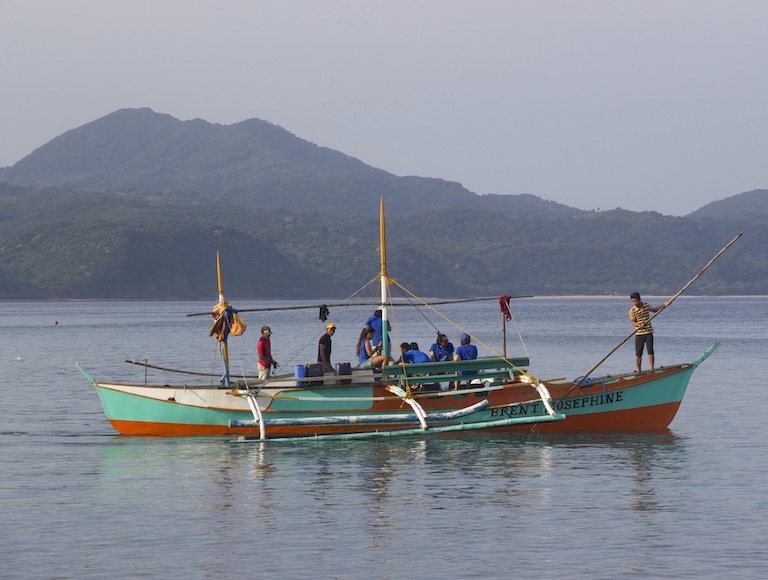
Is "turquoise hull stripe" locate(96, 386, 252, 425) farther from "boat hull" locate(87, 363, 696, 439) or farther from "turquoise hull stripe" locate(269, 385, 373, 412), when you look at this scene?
"turquoise hull stripe" locate(269, 385, 373, 412)

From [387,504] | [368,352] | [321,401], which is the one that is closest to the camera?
[387,504]

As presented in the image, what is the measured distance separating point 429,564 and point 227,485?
286 inches

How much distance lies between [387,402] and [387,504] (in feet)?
24.4

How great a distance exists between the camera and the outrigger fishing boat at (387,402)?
27656 millimetres

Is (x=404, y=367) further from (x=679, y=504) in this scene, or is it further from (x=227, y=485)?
(x=679, y=504)

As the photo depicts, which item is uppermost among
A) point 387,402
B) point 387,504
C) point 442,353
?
point 442,353

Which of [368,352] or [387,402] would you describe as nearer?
[387,402]

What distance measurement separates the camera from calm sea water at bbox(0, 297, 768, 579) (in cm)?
1664

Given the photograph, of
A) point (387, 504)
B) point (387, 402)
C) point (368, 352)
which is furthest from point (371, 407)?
point (387, 504)

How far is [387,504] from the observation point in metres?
20.8

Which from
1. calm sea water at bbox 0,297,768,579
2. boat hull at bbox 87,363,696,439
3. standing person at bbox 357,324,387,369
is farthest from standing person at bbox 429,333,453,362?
calm sea water at bbox 0,297,768,579

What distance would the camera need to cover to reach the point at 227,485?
22828 mm

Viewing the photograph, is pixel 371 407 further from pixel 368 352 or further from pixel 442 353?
pixel 442 353

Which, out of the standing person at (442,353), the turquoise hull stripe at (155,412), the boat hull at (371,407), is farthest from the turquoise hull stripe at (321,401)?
the standing person at (442,353)
